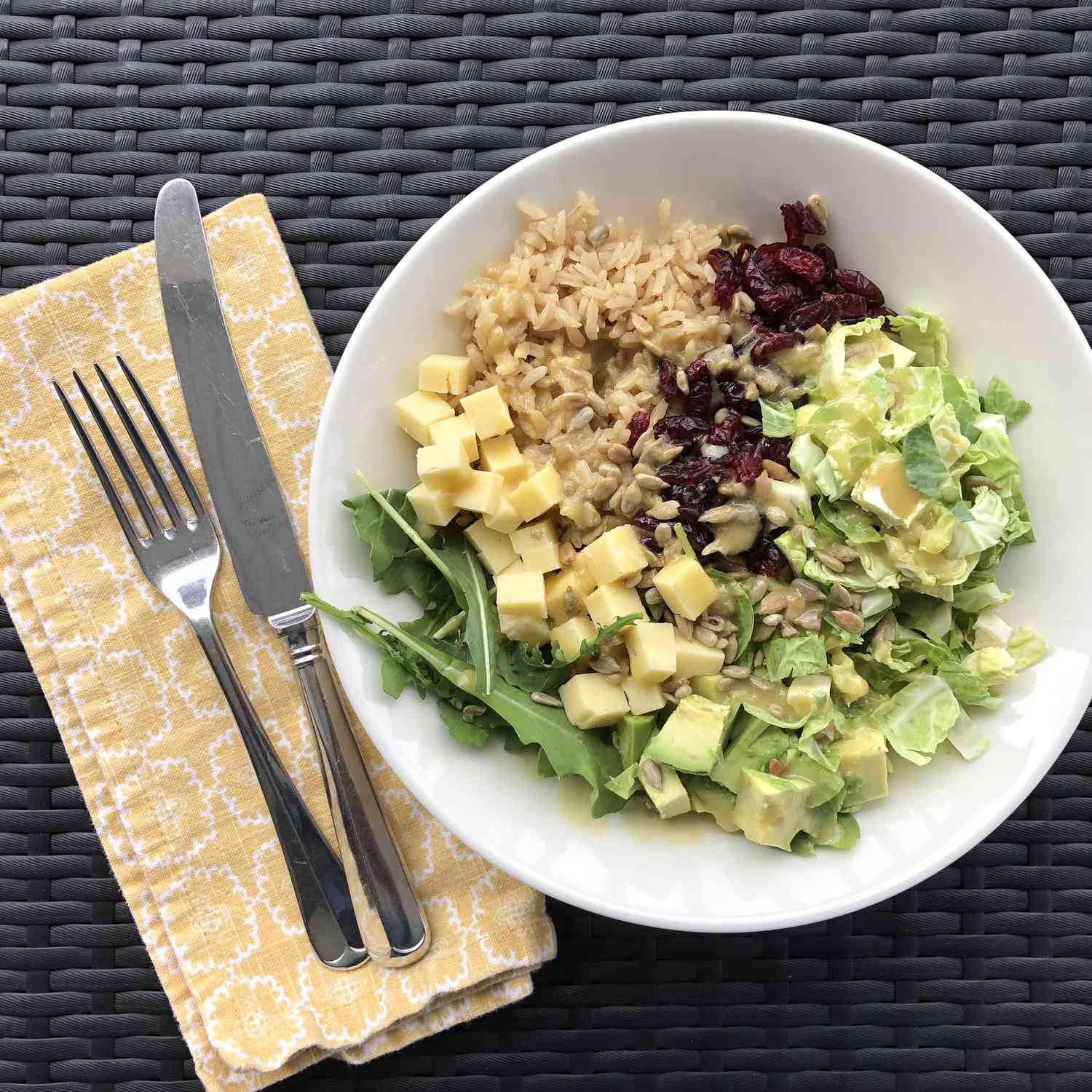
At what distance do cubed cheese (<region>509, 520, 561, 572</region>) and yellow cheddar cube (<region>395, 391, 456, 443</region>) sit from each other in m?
0.28

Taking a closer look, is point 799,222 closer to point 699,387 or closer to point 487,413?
point 699,387

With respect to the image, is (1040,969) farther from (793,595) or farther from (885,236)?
(885,236)

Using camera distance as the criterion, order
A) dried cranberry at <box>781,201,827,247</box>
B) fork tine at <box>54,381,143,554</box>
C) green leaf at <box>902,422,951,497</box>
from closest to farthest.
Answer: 1. green leaf at <box>902,422,951,497</box>
2. dried cranberry at <box>781,201,827,247</box>
3. fork tine at <box>54,381,143,554</box>


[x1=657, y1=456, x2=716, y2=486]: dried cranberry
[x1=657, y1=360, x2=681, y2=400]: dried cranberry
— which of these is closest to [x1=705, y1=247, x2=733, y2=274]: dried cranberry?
[x1=657, y1=360, x2=681, y2=400]: dried cranberry

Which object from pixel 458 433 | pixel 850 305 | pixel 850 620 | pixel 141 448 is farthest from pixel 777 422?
pixel 141 448

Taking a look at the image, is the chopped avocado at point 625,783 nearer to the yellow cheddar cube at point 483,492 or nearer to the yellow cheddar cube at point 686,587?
the yellow cheddar cube at point 686,587

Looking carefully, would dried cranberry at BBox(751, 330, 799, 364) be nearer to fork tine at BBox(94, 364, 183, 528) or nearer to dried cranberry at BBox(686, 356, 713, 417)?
dried cranberry at BBox(686, 356, 713, 417)

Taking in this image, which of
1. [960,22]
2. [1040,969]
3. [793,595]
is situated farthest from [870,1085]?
[960,22]

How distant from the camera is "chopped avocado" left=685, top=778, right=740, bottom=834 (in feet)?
6.07

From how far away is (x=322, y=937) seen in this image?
208 cm

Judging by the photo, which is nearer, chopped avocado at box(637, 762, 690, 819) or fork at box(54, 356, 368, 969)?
chopped avocado at box(637, 762, 690, 819)

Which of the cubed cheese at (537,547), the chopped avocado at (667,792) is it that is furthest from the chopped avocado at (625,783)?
the cubed cheese at (537,547)

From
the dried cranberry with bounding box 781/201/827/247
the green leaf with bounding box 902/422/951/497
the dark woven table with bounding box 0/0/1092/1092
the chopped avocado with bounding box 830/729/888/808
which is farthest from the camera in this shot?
the dark woven table with bounding box 0/0/1092/1092

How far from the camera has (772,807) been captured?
68.7 inches
